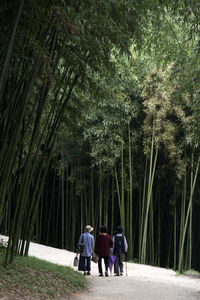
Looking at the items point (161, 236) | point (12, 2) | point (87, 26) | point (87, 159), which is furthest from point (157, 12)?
point (161, 236)

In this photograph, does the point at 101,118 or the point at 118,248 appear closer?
the point at 118,248

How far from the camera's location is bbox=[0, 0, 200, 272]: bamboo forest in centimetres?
390

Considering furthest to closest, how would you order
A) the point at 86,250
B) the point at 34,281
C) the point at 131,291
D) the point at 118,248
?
the point at 118,248, the point at 86,250, the point at 131,291, the point at 34,281

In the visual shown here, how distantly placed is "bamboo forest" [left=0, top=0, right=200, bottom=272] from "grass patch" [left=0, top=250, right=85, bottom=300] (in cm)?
27

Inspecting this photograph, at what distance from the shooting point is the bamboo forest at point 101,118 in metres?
3.90

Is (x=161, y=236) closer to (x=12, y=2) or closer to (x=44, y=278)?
(x=44, y=278)

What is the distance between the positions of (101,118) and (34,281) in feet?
17.7

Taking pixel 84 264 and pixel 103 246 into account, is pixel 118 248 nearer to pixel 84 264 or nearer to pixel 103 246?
pixel 103 246

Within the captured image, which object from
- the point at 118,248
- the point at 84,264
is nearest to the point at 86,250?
the point at 84,264

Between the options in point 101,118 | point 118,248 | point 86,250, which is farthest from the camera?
point 101,118

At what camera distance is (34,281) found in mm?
4352

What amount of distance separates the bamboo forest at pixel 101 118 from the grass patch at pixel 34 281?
27 cm

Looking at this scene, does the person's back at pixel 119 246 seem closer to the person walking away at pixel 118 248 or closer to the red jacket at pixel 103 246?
the person walking away at pixel 118 248

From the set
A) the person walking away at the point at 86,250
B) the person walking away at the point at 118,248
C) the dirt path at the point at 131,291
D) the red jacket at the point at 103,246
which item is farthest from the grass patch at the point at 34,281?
the person walking away at the point at 118,248
